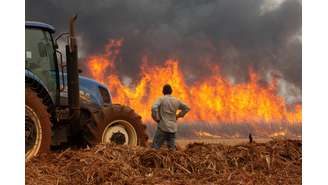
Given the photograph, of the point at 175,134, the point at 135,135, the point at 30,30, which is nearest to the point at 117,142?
the point at 135,135

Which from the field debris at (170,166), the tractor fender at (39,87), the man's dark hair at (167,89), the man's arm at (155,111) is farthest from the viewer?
the man's dark hair at (167,89)

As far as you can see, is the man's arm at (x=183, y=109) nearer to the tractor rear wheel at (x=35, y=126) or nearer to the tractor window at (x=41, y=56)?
the tractor window at (x=41, y=56)

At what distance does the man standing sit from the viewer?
33.7ft

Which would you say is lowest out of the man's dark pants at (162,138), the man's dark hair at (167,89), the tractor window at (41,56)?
the man's dark pants at (162,138)

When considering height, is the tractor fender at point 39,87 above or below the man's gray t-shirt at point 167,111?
above

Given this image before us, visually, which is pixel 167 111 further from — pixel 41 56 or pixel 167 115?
pixel 41 56

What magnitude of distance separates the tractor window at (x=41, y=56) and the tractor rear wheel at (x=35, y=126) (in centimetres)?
167

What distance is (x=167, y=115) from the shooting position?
33.8 feet

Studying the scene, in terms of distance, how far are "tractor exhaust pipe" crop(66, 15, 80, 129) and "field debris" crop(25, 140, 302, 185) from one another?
124 cm

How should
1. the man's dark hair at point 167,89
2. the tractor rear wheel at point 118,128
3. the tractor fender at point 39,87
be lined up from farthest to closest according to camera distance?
the tractor rear wheel at point 118,128
the man's dark hair at point 167,89
the tractor fender at point 39,87

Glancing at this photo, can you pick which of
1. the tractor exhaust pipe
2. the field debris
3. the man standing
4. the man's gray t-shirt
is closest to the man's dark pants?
the man standing

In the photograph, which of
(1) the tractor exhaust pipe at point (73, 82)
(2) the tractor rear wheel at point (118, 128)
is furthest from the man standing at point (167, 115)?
(1) the tractor exhaust pipe at point (73, 82)

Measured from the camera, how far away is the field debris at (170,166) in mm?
7523

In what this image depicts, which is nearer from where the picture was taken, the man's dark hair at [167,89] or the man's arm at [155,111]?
the man's arm at [155,111]
